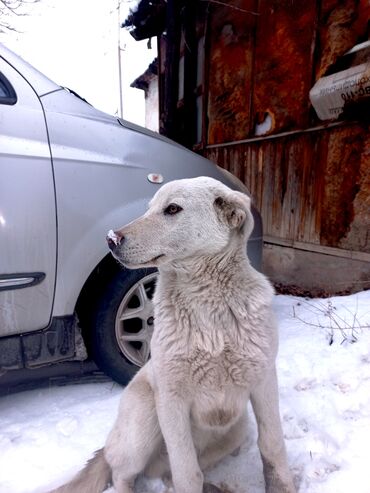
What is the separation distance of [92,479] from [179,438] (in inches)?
22.3

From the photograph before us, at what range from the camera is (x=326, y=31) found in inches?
173

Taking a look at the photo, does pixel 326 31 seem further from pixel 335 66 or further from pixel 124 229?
pixel 124 229

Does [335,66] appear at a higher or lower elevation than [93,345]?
higher

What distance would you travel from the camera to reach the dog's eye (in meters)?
1.69

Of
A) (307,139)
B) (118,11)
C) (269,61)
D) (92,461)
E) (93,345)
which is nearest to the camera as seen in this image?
(92,461)

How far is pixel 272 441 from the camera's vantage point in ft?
5.44

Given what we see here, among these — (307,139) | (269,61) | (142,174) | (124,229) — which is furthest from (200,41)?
(124,229)

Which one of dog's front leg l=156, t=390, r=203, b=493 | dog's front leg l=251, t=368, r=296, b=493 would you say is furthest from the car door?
dog's front leg l=251, t=368, r=296, b=493

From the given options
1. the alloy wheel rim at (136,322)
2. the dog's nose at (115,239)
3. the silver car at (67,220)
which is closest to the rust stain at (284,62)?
the silver car at (67,220)

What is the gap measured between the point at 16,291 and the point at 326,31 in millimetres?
4717

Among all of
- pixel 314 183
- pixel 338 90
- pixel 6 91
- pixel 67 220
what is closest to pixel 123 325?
pixel 67 220

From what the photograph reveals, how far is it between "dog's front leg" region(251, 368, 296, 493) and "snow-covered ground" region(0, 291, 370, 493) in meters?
0.19

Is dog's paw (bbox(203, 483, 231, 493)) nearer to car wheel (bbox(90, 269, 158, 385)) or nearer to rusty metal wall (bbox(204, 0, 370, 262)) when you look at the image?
car wheel (bbox(90, 269, 158, 385))

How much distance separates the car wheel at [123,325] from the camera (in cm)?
248
